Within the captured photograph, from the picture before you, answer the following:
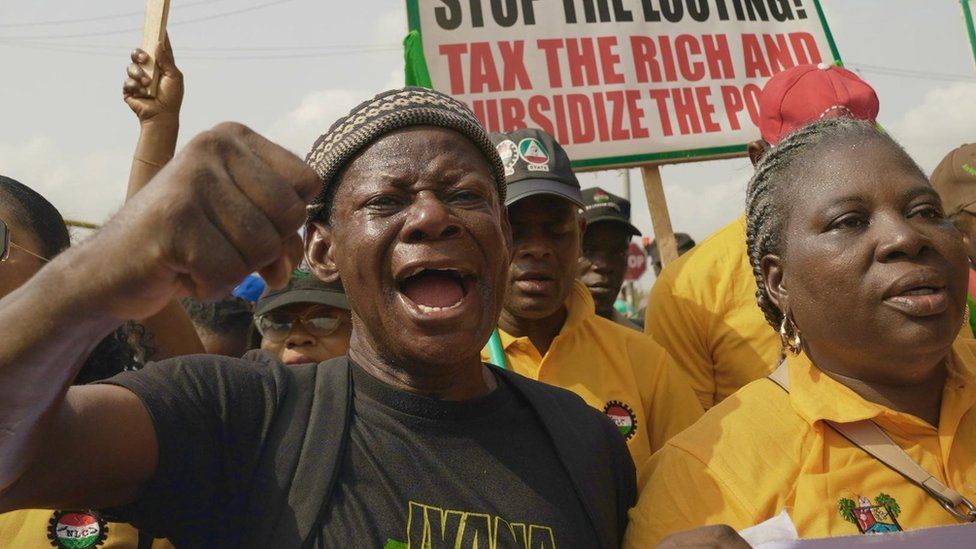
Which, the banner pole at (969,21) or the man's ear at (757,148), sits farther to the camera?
the banner pole at (969,21)

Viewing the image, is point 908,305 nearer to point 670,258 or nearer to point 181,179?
point 181,179

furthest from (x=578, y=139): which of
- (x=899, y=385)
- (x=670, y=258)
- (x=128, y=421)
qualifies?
(x=128, y=421)

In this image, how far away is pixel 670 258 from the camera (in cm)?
442

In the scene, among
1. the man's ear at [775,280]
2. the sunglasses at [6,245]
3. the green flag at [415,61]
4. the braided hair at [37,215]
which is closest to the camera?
the man's ear at [775,280]

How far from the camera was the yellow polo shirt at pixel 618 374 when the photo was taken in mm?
3062

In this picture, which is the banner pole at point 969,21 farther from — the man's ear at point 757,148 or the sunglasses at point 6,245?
the sunglasses at point 6,245

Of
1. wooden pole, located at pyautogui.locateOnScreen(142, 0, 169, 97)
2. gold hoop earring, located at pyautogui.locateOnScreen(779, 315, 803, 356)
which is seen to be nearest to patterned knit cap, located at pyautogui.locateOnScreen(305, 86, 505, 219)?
wooden pole, located at pyautogui.locateOnScreen(142, 0, 169, 97)

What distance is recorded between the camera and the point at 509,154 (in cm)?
355

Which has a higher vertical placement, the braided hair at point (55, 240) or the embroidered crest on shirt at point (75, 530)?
the braided hair at point (55, 240)

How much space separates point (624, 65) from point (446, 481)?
10.4ft

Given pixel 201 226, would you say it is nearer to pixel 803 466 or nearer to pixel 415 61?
pixel 803 466

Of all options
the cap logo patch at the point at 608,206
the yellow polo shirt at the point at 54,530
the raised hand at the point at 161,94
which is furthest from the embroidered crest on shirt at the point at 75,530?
the cap logo patch at the point at 608,206

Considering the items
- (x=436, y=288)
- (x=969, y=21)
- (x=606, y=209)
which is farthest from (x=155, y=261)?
(x=969, y=21)

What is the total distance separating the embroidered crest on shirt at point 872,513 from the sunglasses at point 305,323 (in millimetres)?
2468
